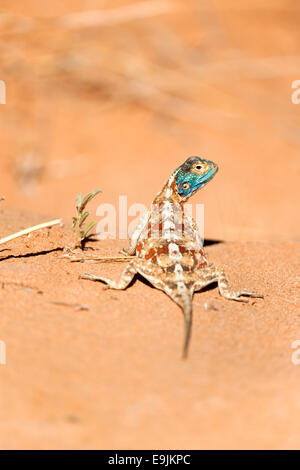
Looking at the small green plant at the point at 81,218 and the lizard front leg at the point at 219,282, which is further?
the small green plant at the point at 81,218

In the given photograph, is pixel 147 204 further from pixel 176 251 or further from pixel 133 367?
pixel 133 367

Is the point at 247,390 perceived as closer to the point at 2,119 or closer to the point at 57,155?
the point at 57,155

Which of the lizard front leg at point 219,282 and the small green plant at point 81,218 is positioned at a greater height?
the small green plant at point 81,218

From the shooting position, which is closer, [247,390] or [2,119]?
[247,390]

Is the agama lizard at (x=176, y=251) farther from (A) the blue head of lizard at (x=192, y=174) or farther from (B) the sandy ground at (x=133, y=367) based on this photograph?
(B) the sandy ground at (x=133, y=367)

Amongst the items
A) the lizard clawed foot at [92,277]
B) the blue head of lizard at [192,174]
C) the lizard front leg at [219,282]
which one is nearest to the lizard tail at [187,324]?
the lizard front leg at [219,282]

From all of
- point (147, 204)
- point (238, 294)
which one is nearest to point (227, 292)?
point (238, 294)

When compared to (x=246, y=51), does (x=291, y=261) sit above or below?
below

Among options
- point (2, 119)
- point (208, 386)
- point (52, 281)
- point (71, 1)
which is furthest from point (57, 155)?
point (208, 386)
